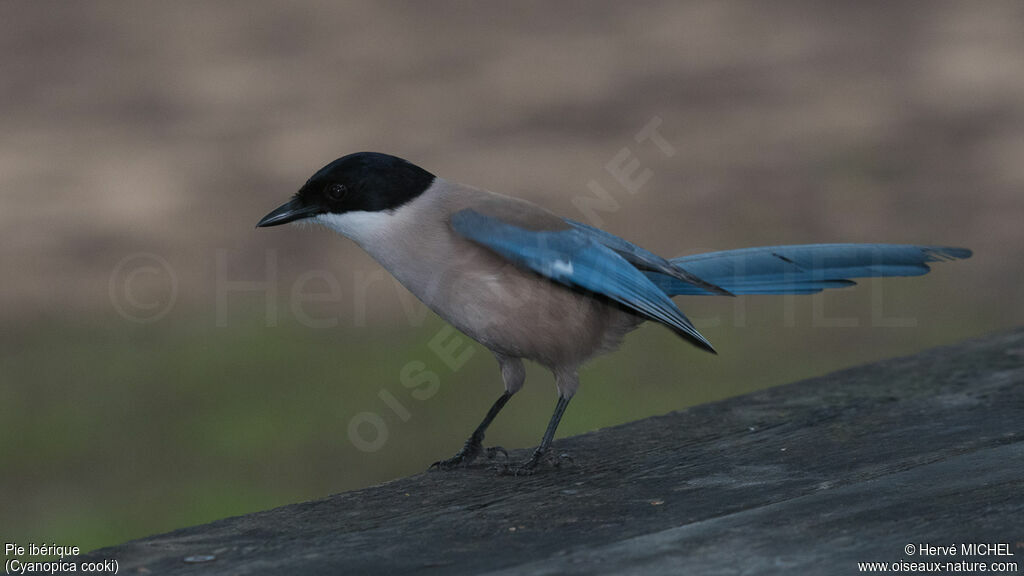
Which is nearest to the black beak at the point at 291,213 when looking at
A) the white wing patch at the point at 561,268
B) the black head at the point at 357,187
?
the black head at the point at 357,187

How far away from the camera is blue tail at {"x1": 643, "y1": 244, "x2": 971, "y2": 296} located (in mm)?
3764

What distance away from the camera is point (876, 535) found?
2271 mm

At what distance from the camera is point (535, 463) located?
322cm

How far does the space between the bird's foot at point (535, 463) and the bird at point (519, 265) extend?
4.8 inches

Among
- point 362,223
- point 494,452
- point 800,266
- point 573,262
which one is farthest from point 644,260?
point 362,223

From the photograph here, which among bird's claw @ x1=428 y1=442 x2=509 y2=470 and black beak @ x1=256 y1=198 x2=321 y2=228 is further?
black beak @ x1=256 y1=198 x2=321 y2=228

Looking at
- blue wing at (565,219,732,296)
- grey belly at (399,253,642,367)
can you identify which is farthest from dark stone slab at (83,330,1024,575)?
blue wing at (565,219,732,296)

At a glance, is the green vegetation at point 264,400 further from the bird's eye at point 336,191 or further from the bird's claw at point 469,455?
the bird's eye at point 336,191

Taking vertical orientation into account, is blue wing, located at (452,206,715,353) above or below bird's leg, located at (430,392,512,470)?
above

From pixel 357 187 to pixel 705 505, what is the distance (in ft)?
4.95

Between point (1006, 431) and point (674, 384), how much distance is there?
4320mm

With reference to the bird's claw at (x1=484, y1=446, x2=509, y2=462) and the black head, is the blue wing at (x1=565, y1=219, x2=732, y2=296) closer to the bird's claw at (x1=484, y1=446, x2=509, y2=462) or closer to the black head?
the black head

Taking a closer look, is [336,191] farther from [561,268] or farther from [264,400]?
[264,400]

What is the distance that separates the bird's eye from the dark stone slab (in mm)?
831
